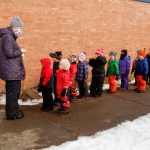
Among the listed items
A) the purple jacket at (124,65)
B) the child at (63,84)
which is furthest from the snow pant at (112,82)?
the child at (63,84)

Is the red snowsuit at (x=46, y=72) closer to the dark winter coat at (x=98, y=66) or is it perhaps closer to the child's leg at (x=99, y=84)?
the dark winter coat at (x=98, y=66)

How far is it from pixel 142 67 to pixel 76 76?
2018mm

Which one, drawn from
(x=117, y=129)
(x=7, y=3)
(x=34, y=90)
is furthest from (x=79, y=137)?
(x=7, y=3)

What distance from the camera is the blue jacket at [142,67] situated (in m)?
8.46

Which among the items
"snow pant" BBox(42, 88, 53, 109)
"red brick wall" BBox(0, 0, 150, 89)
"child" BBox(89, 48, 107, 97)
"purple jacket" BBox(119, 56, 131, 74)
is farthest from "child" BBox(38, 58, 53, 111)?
"purple jacket" BBox(119, 56, 131, 74)

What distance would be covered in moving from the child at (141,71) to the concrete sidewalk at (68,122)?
783mm

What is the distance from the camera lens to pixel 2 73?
18.7ft

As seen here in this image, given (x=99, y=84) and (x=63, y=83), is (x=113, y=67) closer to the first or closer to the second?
(x=99, y=84)

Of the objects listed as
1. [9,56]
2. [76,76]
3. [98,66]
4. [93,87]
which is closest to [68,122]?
[9,56]

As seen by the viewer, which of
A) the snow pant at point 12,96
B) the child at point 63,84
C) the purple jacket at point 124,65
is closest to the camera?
the snow pant at point 12,96

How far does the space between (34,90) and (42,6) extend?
7.55 feet

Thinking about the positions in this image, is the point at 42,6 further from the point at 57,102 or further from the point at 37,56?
the point at 57,102

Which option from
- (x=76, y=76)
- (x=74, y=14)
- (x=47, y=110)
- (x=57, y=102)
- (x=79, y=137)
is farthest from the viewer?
(x=74, y=14)

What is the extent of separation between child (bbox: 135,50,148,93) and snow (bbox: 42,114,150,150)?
2849 mm
